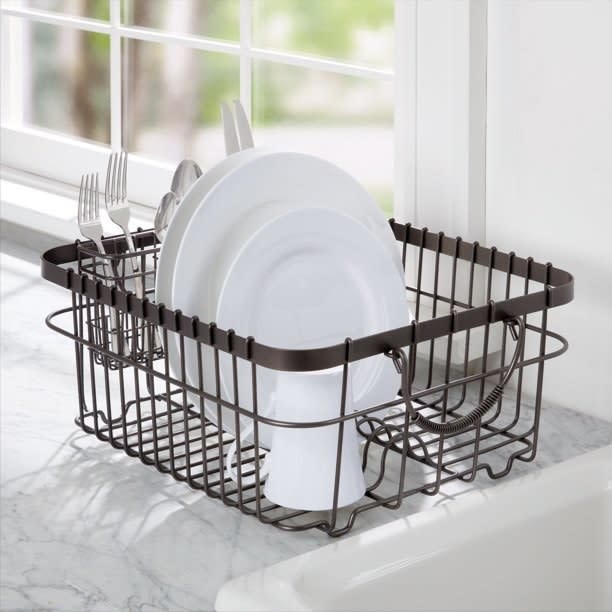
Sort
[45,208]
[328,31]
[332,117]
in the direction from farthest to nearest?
1. [332,117]
2. [328,31]
3. [45,208]

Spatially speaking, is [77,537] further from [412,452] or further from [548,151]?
[548,151]

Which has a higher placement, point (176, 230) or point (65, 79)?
point (65, 79)

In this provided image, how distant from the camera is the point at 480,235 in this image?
1313 mm

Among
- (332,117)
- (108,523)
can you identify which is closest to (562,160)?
(108,523)

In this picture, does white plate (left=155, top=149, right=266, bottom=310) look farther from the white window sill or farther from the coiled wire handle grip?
the white window sill

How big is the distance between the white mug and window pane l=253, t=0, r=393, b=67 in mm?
1693

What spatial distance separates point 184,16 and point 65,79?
0.32m

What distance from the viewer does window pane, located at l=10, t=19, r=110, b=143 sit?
2.38 metres

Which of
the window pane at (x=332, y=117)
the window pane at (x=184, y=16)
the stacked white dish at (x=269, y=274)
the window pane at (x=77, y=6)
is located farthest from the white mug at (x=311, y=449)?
the window pane at (x=332, y=117)

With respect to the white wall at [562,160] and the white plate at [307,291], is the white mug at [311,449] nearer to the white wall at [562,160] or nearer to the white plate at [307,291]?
the white plate at [307,291]

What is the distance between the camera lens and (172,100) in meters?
2.39

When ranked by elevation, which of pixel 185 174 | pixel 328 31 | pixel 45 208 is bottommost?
pixel 45 208

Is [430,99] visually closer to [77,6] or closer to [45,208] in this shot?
[45,208]

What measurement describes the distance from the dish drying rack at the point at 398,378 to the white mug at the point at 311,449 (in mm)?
17
